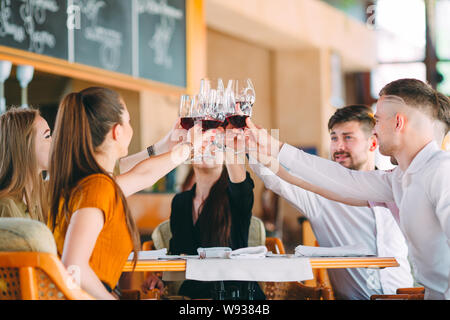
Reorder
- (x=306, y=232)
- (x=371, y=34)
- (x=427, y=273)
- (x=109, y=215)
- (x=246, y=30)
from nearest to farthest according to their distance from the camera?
(x=109, y=215)
(x=427, y=273)
(x=306, y=232)
(x=246, y=30)
(x=371, y=34)

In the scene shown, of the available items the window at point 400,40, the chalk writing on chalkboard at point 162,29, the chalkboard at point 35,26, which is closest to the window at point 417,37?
the window at point 400,40

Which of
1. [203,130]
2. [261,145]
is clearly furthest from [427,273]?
[203,130]

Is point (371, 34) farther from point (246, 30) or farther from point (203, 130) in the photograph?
point (203, 130)

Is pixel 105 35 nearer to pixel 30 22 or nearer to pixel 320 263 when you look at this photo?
pixel 30 22

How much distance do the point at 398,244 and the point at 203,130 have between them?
110 cm

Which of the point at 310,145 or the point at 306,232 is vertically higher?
the point at 310,145

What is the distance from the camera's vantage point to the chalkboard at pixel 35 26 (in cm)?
395

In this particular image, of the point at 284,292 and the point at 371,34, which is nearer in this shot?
the point at 284,292

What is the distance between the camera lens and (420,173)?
2121mm

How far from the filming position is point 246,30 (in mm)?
8172

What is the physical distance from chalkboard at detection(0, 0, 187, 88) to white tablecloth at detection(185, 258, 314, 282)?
2.37m

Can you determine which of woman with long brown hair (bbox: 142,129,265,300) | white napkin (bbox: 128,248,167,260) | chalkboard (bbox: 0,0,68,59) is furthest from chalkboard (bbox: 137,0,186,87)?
white napkin (bbox: 128,248,167,260)

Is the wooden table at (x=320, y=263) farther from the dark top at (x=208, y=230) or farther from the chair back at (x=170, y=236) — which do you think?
the chair back at (x=170, y=236)
